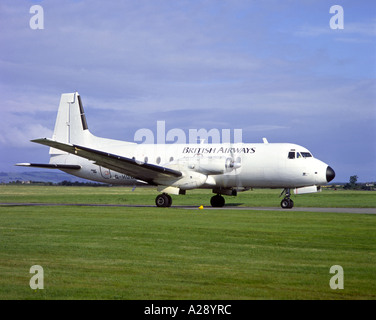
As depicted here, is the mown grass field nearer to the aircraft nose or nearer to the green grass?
the aircraft nose

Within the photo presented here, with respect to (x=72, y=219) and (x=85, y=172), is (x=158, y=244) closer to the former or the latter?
(x=72, y=219)

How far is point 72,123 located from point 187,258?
1022 inches

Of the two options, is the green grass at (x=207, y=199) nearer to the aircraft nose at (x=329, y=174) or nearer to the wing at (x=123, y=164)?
the aircraft nose at (x=329, y=174)

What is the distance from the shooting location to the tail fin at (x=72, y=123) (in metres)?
37.3

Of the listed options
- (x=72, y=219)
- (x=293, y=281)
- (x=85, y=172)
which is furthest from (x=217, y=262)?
(x=85, y=172)

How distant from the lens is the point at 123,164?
31.3 m

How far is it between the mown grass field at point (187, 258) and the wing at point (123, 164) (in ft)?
26.5

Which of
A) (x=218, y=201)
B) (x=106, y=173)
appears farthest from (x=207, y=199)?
(x=106, y=173)

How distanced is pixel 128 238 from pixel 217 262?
4.82m

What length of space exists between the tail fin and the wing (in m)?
5.51

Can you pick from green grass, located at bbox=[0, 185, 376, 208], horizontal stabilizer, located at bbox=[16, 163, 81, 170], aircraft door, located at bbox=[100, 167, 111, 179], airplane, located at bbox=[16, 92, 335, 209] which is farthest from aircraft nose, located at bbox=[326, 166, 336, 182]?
horizontal stabilizer, located at bbox=[16, 163, 81, 170]

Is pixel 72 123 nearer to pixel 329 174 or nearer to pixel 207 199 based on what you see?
pixel 207 199
